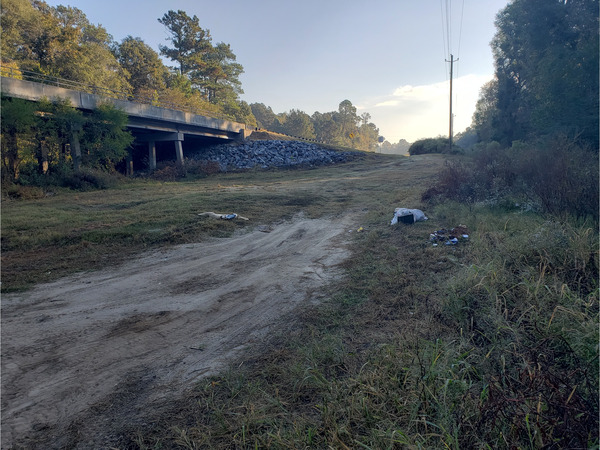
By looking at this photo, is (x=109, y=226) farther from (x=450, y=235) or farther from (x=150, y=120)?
(x=150, y=120)

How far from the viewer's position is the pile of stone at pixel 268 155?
104 ft

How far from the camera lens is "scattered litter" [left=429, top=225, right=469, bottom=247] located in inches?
272

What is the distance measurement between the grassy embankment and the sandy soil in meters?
0.47

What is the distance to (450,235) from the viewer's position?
7191 mm

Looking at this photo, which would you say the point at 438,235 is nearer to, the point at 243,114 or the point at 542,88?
the point at 542,88

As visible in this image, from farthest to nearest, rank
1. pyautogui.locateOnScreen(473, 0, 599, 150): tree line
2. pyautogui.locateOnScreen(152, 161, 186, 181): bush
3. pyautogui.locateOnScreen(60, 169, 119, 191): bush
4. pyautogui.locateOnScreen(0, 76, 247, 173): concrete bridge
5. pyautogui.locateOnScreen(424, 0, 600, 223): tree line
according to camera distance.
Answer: pyautogui.locateOnScreen(152, 161, 186, 181): bush < pyautogui.locateOnScreen(473, 0, 599, 150): tree line < pyautogui.locateOnScreen(60, 169, 119, 191): bush < pyautogui.locateOnScreen(0, 76, 247, 173): concrete bridge < pyautogui.locateOnScreen(424, 0, 600, 223): tree line

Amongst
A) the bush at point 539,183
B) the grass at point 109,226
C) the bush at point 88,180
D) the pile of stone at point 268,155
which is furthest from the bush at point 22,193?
the bush at point 539,183

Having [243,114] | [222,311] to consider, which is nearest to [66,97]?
[222,311]

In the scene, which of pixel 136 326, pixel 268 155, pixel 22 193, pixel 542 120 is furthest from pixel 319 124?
pixel 136 326

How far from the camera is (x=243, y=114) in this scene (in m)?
69.1

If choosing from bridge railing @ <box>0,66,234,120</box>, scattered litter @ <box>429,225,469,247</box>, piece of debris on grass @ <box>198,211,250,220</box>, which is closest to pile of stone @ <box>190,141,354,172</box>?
bridge railing @ <box>0,66,234,120</box>

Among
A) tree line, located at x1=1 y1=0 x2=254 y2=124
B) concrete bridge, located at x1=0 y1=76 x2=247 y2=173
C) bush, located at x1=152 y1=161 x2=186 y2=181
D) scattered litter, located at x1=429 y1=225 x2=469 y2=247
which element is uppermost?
tree line, located at x1=1 y1=0 x2=254 y2=124

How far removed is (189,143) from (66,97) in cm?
1575

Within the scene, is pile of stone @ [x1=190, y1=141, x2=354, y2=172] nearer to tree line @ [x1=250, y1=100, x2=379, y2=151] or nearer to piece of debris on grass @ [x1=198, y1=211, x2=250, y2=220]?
piece of debris on grass @ [x1=198, y1=211, x2=250, y2=220]
